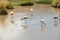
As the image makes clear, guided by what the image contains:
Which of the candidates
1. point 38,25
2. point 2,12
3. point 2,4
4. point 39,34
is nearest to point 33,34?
point 39,34

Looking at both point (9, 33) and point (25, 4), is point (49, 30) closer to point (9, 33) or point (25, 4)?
point (9, 33)

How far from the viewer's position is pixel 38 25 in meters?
10.9

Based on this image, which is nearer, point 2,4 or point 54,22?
point 54,22

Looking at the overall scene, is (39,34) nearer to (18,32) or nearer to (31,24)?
(18,32)

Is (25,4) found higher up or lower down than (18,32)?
lower down

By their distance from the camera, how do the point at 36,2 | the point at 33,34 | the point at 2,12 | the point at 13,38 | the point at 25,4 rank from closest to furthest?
the point at 13,38
the point at 33,34
the point at 2,12
the point at 25,4
the point at 36,2

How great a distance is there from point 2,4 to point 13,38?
8084 mm

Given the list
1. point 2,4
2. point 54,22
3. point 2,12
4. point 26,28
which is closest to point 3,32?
point 26,28

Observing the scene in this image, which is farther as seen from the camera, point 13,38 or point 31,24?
point 31,24

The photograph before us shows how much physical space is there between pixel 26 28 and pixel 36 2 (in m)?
12.7

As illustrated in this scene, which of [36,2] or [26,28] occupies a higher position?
[26,28]

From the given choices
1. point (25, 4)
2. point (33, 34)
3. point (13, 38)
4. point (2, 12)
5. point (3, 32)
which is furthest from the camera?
point (25, 4)

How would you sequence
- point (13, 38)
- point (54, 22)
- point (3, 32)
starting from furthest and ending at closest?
1. point (54, 22)
2. point (3, 32)
3. point (13, 38)

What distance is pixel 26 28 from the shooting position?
10.4 metres
